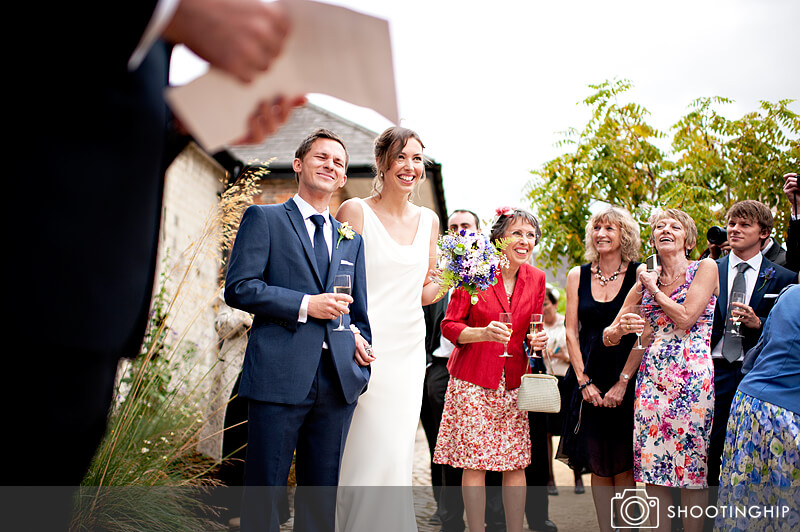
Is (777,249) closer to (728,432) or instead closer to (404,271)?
(728,432)

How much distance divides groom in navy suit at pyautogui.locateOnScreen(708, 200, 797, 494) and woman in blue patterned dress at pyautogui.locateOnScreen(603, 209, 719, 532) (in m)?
0.28

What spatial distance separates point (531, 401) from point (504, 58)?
3803 mm

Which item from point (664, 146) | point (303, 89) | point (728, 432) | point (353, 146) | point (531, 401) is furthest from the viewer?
point (353, 146)


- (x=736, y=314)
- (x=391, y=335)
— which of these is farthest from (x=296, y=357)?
(x=736, y=314)

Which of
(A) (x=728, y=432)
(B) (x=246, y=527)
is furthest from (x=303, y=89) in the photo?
(A) (x=728, y=432)

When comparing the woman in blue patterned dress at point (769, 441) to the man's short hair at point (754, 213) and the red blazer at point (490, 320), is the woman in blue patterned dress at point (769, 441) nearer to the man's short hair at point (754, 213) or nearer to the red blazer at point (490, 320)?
the man's short hair at point (754, 213)

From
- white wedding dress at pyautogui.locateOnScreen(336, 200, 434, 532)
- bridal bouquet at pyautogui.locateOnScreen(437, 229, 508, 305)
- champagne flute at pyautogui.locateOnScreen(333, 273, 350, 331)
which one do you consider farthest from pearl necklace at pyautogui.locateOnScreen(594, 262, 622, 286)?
champagne flute at pyautogui.locateOnScreen(333, 273, 350, 331)

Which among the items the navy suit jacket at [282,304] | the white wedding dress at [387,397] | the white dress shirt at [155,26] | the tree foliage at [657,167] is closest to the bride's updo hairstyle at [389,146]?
the white wedding dress at [387,397]

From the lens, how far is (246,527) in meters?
3.22

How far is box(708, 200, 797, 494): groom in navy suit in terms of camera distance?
4.57 metres

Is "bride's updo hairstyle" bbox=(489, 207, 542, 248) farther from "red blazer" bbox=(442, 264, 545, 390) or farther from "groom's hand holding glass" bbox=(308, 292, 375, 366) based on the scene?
"groom's hand holding glass" bbox=(308, 292, 375, 366)

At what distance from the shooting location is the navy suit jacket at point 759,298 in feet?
15.4

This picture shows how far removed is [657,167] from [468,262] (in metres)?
5.80

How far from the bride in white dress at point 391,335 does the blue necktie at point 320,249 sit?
54 cm
